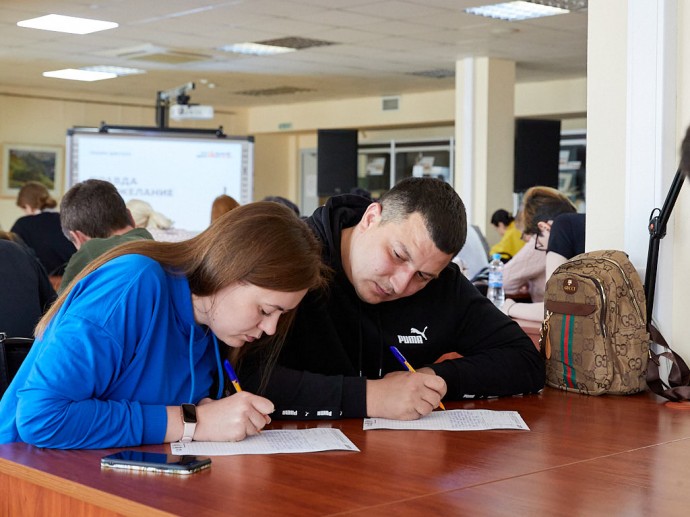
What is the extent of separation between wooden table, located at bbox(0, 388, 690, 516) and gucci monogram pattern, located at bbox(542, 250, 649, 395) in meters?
0.51

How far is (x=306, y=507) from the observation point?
1416 millimetres

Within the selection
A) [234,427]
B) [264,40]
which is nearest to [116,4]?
[264,40]

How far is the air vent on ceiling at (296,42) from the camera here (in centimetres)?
921

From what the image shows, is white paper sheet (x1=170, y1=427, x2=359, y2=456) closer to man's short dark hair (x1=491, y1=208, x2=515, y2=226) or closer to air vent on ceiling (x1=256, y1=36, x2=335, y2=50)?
man's short dark hair (x1=491, y1=208, x2=515, y2=226)

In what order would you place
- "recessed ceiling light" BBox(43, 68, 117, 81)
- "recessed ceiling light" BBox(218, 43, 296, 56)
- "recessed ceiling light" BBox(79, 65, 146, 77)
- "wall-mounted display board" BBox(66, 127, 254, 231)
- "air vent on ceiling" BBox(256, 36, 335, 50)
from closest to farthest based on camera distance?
"wall-mounted display board" BBox(66, 127, 254, 231), "air vent on ceiling" BBox(256, 36, 335, 50), "recessed ceiling light" BBox(218, 43, 296, 56), "recessed ceiling light" BBox(79, 65, 146, 77), "recessed ceiling light" BBox(43, 68, 117, 81)

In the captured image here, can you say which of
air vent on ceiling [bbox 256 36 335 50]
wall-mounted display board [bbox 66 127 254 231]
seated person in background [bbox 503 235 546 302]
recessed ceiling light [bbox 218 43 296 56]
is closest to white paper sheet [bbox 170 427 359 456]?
seated person in background [bbox 503 235 546 302]

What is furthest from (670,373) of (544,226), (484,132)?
(484,132)

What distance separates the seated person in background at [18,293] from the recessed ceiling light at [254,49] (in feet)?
21.1

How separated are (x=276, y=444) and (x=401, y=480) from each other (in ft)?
1.02

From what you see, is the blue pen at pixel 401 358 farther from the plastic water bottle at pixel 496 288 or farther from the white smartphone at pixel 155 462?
the plastic water bottle at pixel 496 288

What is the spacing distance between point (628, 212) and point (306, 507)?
68.4 inches

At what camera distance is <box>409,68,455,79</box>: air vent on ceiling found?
36.2ft

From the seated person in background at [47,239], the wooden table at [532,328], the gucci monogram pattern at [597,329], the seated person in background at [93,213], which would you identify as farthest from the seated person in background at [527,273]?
the seated person in background at [47,239]

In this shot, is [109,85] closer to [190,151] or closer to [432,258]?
[190,151]
